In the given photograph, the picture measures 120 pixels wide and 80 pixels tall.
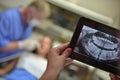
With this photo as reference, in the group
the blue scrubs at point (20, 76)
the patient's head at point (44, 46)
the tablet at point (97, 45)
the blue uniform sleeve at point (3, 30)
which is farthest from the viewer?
the patient's head at point (44, 46)

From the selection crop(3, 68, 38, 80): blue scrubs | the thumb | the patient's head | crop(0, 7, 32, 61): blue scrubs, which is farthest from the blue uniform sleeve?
the thumb

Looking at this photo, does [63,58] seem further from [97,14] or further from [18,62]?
[18,62]

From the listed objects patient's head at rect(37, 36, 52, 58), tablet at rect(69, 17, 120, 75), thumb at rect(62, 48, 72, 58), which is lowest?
patient's head at rect(37, 36, 52, 58)

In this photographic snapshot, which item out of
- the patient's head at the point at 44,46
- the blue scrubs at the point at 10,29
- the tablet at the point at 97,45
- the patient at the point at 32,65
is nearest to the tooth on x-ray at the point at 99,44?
the tablet at the point at 97,45

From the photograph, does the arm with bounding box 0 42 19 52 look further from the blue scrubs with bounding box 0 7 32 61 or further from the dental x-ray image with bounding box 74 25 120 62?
the dental x-ray image with bounding box 74 25 120 62

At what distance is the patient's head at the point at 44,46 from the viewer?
2447 mm

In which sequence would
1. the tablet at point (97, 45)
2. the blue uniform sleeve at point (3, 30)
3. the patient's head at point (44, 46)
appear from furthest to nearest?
the patient's head at point (44, 46) < the blue uniform sleeve at point (3, 30) < the tablet at point (97, 45)

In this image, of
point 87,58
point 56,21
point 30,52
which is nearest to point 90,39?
point 87,58

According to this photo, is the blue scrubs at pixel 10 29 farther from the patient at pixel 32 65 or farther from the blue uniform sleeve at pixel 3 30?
the patient at pixel 32 65

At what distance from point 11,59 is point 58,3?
1124 millimetres

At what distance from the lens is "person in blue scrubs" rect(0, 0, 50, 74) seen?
2.12 metres

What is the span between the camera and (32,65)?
2082 millimetres

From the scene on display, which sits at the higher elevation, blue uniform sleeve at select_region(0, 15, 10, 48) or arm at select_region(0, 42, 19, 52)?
blue uniform sleeve at select_region(0, 15, 10, 48)

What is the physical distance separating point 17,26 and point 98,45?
1417mm
